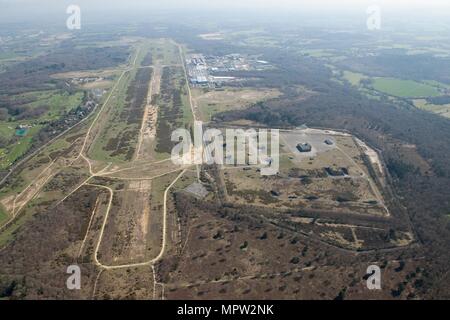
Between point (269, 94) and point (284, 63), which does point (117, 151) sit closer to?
point (269, 94)

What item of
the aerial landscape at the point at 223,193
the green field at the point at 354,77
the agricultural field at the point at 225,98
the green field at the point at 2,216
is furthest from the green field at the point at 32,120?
the green field at the point at 354,77

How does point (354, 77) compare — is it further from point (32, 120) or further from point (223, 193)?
point (32, 120)

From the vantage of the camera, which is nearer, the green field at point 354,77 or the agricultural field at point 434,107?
the agricultural field at point 434,107

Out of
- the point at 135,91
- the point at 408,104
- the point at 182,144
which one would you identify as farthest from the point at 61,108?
the point at 408,104

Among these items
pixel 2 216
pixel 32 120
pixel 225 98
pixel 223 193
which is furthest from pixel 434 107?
pixel 32 120

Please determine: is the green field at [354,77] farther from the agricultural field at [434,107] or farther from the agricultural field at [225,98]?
the agricultural field at [225,98]

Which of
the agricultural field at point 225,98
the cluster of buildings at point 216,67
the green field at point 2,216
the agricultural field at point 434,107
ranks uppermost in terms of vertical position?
the cluster of buildings at point 216,67
